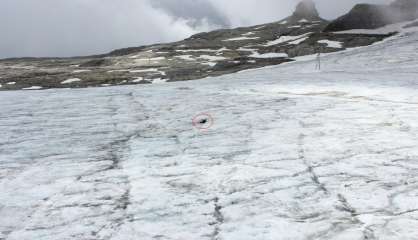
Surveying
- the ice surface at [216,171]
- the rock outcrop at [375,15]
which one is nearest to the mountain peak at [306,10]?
the rock outcrop at [375,15]

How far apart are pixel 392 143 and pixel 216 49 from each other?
214 feet

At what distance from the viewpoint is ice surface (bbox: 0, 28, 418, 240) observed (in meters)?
5.57

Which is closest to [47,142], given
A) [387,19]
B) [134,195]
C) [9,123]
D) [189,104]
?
[9,123]

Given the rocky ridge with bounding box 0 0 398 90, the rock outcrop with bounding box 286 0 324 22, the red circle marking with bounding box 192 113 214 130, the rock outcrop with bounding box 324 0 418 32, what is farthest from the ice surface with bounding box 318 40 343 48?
the rock outcrop with bounding box 286 0 324 22

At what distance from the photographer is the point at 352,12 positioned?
6419cm

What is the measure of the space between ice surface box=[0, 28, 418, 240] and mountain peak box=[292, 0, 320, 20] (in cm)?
10009

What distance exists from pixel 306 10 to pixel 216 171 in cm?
10840

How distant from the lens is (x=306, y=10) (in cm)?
11056

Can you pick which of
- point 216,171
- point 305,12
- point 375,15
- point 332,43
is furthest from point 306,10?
point 216,171

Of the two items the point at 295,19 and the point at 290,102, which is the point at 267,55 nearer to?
the point at 290,102

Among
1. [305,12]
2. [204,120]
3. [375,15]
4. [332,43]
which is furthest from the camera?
[305,12]

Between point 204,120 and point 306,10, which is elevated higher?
point 306,10

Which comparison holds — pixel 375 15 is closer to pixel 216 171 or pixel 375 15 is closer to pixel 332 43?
pixel 332 43

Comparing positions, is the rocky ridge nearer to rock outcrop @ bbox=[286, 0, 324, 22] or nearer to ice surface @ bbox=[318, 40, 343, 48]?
ice surface @ bbox=[318, 40, 343, 48]
